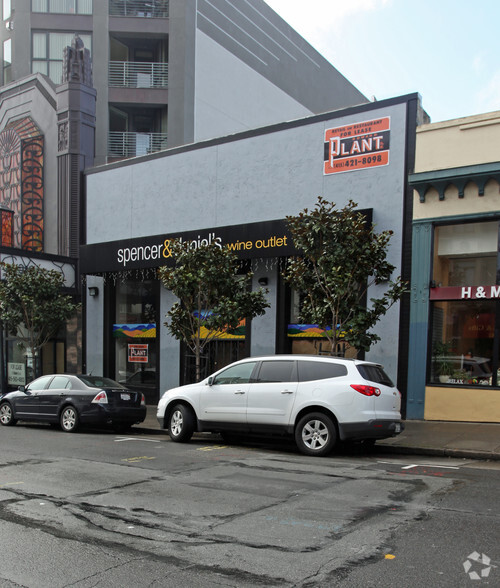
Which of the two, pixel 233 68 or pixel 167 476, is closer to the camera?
pixel 167 476

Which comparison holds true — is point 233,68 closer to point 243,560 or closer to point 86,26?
point 86,26

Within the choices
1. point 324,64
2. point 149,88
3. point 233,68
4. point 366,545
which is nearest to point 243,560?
point 366,545

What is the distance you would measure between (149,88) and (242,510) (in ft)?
86.1

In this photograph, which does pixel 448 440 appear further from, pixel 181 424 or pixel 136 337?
pixel 136 337

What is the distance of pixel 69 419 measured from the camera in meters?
13.9

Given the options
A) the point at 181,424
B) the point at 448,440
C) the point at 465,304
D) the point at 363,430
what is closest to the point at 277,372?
the point at 363,430

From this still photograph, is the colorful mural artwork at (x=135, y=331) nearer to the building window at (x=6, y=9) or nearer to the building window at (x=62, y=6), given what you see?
the building window at (x=62, y=6)

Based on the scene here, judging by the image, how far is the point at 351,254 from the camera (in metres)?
12.2

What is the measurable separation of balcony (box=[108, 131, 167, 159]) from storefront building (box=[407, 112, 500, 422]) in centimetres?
1766

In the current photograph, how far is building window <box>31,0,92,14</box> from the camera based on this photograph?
29578mm

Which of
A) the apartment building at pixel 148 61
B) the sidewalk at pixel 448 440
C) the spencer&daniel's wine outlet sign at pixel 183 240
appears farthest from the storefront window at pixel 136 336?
the apartment building at pixel 148 61

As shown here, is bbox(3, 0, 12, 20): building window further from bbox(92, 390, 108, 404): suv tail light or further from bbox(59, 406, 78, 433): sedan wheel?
bbox(92, 390, 108, 404): suv tail light

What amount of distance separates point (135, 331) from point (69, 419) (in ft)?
20.2

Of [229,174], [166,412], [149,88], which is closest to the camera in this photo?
[166,412]
